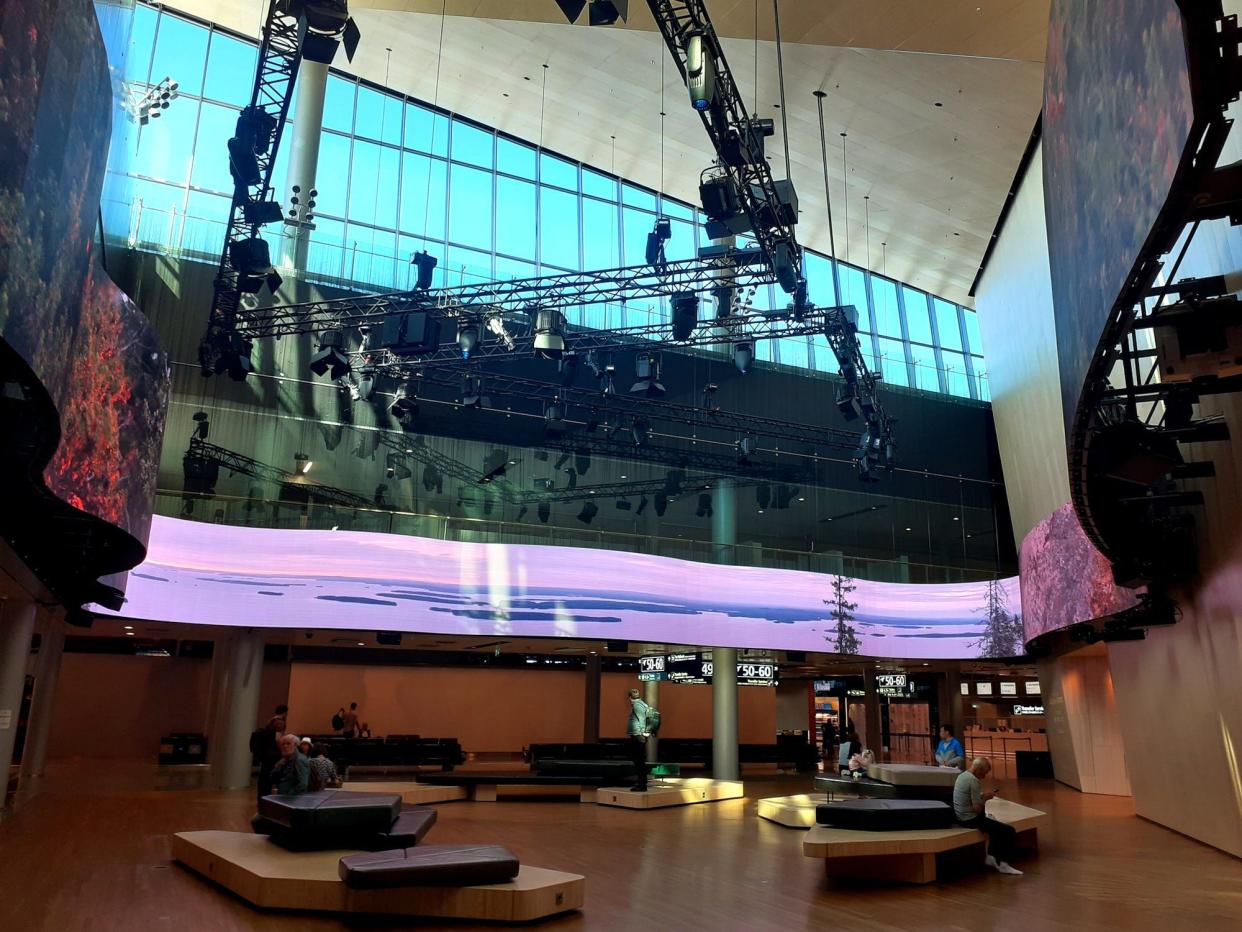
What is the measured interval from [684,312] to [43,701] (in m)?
13.4

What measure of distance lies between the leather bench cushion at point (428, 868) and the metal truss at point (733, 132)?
7.27 m

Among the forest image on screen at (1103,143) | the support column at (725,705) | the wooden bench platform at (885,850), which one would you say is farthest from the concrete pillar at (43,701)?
the forest image on screen at (1103,143)

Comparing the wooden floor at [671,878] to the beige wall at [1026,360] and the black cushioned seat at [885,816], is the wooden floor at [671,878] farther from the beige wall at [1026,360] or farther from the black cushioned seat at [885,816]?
the beige wall at [1026,360]

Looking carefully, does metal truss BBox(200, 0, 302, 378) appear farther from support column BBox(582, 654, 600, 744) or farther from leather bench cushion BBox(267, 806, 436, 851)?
support column BBox(582, 654, 600, 744)

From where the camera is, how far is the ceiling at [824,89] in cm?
1134

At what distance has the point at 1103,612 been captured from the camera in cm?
1199

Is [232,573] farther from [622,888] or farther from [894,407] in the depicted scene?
[894,407]

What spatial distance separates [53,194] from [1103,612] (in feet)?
40.0

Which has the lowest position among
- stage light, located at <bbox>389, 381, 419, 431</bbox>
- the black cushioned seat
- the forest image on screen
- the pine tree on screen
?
the black cushioned seat

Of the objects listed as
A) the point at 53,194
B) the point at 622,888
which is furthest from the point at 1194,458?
the point at 53,194

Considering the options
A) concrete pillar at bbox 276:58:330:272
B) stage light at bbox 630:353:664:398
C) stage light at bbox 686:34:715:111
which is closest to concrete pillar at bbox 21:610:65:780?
concrete pillar at bbox 276:58:330:272

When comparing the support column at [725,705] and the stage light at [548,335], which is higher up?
the stage light at [548,335]

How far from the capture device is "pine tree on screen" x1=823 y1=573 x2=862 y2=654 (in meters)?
20.7

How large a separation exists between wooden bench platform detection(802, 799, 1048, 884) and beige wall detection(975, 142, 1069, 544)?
347 inches
